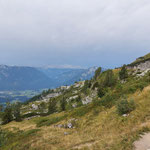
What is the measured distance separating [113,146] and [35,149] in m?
10.9

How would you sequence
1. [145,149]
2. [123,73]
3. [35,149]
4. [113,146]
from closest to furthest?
[145,149]
[113,146]
[35,149]
[123,73]

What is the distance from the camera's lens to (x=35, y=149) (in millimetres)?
14242

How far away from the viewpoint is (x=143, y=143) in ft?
31.0

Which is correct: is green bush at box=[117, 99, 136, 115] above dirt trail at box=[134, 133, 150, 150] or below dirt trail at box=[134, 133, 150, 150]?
Answer: above

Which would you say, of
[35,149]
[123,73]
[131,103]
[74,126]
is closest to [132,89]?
[131,103]

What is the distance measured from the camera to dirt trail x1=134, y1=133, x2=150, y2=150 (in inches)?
355

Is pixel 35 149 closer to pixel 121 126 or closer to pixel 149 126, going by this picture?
pixel 121 126

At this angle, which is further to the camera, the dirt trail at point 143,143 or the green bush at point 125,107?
the green bush at point 125,107

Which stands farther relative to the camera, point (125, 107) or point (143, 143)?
point (125, 107)

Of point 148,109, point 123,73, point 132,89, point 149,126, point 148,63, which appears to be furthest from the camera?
point 148,63

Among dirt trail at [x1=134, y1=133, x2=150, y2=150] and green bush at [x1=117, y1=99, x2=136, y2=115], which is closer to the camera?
dirt trail at [x1=134, y1=133, x2=150, y2=150]

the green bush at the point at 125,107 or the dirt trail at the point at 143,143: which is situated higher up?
the green bush at the point at 125,107

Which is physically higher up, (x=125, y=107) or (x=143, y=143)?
(x=125, y=107)

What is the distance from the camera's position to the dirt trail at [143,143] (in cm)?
902
